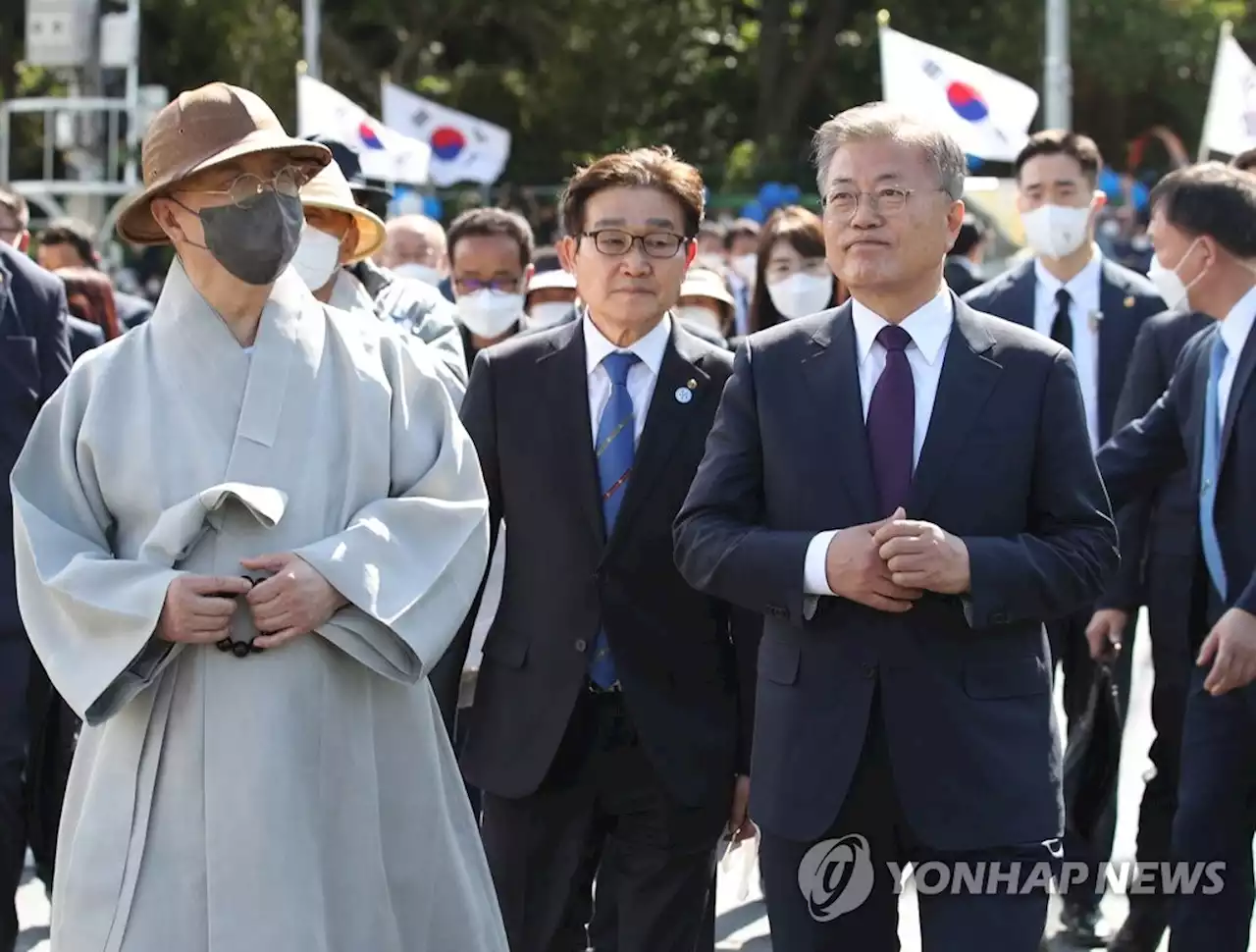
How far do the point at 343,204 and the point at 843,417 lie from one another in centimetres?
194

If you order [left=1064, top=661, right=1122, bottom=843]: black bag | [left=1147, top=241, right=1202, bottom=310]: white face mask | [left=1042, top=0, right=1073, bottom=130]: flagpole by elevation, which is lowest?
[left=1064, top=661, right=1122, bottom=843]: black bag

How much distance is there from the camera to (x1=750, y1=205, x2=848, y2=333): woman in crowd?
7875 millimetres

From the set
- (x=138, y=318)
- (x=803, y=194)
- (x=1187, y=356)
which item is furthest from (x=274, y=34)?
(x=1187, y=356)

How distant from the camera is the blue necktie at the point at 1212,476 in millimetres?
5578

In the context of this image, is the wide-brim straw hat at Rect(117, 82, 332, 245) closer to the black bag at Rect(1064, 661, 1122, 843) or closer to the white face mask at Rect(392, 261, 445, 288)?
the black bag at Rect(1064, 661, 1122, 843)

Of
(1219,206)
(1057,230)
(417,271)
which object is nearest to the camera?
A: (1219,206)

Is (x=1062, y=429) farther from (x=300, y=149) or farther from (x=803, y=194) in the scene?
(x=803, y=194)

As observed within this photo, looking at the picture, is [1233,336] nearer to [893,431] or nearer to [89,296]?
[893,431]

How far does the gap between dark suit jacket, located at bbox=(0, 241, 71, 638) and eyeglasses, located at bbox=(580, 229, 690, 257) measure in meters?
1.75

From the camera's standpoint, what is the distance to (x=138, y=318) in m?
10.7

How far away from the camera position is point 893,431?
425cm

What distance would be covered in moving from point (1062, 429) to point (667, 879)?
147 cm

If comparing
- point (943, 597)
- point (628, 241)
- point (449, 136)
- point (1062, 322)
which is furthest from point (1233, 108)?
point (449, 136)

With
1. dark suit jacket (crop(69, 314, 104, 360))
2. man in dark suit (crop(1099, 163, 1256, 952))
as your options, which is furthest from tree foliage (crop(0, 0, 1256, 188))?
man in dark suit (crop(1099, 163, 1256, 952))
